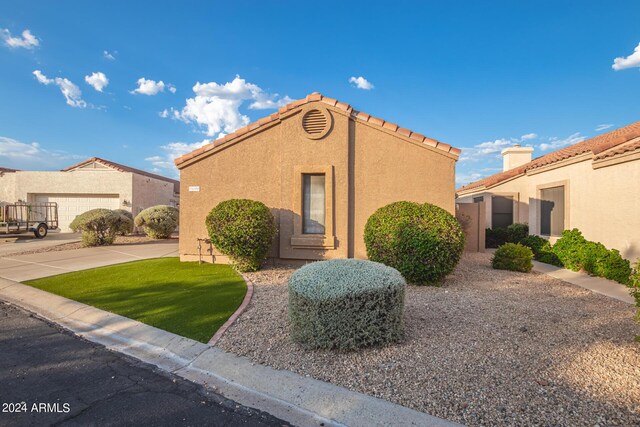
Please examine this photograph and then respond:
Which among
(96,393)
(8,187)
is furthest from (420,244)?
(8,187)

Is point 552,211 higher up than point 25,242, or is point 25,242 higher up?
point 552,211

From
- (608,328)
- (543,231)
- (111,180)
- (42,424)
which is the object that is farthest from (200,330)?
(111,180)

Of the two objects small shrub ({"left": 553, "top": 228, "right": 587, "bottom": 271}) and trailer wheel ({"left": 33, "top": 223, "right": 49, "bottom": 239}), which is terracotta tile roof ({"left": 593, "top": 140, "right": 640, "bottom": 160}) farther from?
trailer wheel ({"left": 33, "top": 223, "right": 49, "bottom": 239})

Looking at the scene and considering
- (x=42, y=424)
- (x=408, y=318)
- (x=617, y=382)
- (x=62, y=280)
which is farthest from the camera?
(x=62, y=280)

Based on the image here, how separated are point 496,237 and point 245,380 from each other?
1357cm

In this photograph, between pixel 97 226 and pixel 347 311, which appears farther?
pixel 97 226

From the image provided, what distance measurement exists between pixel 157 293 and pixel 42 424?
391 cm

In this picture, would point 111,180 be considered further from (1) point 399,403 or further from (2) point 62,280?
(1) point 399,403

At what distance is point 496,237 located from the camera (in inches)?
549

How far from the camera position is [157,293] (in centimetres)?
664

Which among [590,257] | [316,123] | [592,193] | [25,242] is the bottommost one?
[25,242]

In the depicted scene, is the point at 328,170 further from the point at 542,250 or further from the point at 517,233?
the point at 517,233

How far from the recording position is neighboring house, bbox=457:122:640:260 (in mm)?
7660

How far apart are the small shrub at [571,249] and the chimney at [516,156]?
1032cm
